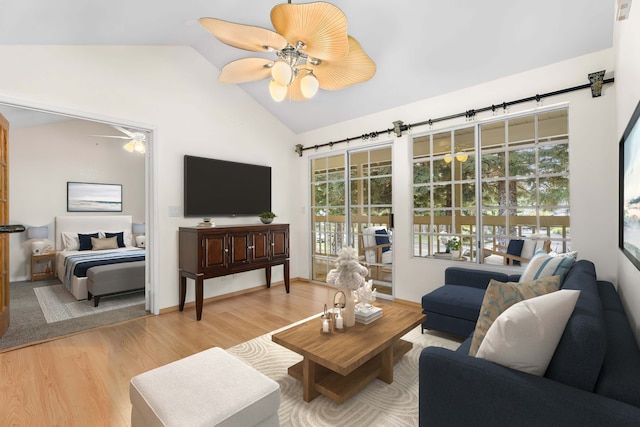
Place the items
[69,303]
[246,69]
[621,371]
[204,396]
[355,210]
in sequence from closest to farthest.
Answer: [621,371], [204,396], [246,69], [69,303], [355,210]

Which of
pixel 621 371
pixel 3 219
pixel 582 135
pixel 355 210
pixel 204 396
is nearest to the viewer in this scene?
pixel 621 371

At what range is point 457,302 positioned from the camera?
2.59 metres

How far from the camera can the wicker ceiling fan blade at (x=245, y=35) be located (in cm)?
173

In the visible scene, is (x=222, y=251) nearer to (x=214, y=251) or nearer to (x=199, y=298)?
(x=214, y=251)

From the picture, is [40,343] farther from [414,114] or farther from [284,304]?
[414,114]

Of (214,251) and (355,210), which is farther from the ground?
(355,210)

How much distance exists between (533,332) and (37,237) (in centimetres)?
712

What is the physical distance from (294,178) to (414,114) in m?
2.26

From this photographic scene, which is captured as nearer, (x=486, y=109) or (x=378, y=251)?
(x=486, y=109)

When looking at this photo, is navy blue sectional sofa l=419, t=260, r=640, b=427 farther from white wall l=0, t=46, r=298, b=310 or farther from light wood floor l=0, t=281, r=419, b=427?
white wall l=0, t=46, r=298, b=310

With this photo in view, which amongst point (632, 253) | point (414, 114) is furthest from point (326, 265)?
point (632, 253)

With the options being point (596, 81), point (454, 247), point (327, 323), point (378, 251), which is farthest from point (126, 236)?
point (596, 81)

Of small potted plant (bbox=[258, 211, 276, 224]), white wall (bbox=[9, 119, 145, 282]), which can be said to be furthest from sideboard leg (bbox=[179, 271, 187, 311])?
white wall (bbox=[9, 119, 145, 282])

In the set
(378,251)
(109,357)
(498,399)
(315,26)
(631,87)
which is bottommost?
(109,357)
